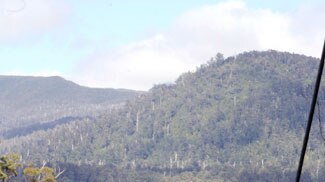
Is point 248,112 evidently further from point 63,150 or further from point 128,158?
point 63,150

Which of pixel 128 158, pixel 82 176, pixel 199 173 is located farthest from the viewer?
pixel 128 158

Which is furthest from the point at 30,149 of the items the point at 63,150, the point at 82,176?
the point at 82,176

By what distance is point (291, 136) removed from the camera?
598 ft

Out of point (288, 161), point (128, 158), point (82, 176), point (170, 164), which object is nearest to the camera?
point (82, 176)

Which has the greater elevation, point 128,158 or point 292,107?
point 292,107

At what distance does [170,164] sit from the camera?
17875 cm

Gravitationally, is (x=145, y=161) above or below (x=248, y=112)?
below

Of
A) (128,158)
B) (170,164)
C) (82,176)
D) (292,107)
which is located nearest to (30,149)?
(128,158)

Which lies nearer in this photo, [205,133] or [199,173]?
[199,173]

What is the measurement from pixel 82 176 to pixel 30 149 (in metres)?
61.3

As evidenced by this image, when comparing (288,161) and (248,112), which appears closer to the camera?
(288,161)

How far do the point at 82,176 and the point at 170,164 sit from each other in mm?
51968

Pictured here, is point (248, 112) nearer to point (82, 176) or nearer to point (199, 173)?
point (199, 173)

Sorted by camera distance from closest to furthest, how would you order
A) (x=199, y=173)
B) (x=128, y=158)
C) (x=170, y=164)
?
(x=199, y=173) → (x=170, y=164) → (x=128, y=158)
